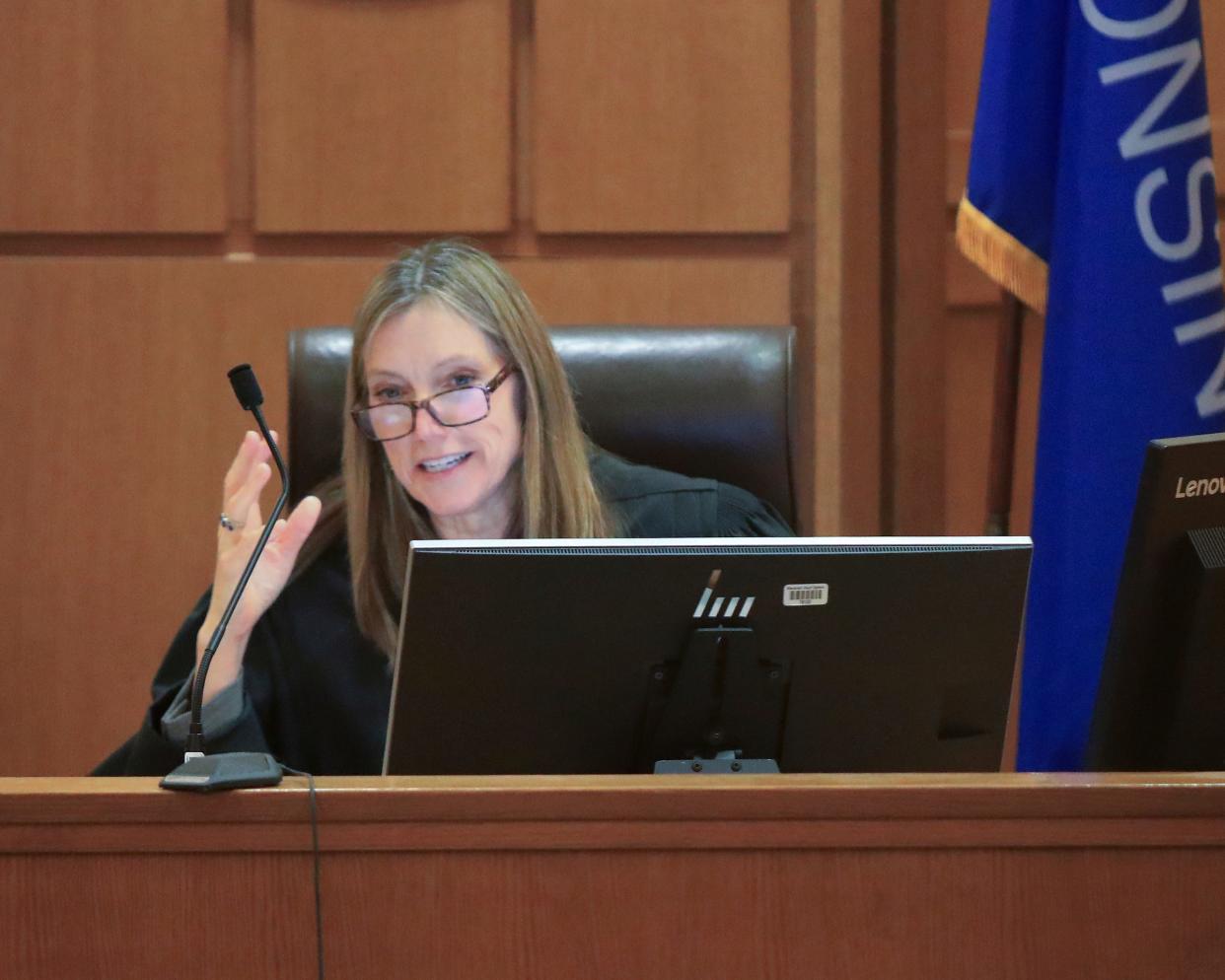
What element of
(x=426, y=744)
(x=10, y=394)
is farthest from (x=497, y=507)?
(x=10, y=394)

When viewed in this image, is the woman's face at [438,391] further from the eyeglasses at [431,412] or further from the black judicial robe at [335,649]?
the black judicial robe at [335,649]

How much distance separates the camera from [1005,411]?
2.31 meters

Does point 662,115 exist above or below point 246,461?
above

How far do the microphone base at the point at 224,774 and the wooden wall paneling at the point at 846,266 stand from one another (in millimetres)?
1680

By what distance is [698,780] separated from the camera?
91 centimetres

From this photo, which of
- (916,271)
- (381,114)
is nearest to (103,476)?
(381,114)

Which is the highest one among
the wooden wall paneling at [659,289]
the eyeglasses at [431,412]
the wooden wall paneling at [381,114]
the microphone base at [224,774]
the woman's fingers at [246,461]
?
the wooden wall paneling at [381,114]

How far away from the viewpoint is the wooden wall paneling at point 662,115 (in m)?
2.51

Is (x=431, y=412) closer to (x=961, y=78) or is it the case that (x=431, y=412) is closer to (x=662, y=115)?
(x=662, y=115)

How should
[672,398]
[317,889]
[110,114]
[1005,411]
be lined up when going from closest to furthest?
[317,889], [672,398], [1005,411], [110,114]

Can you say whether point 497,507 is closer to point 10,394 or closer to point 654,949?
point 654,949

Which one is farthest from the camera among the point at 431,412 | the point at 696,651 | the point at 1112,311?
the point at 1112,311

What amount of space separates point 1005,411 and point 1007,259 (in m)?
0.26

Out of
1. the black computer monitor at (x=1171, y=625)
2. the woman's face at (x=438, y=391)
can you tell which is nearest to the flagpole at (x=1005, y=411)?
the woman's face at (x=438, y=391)
